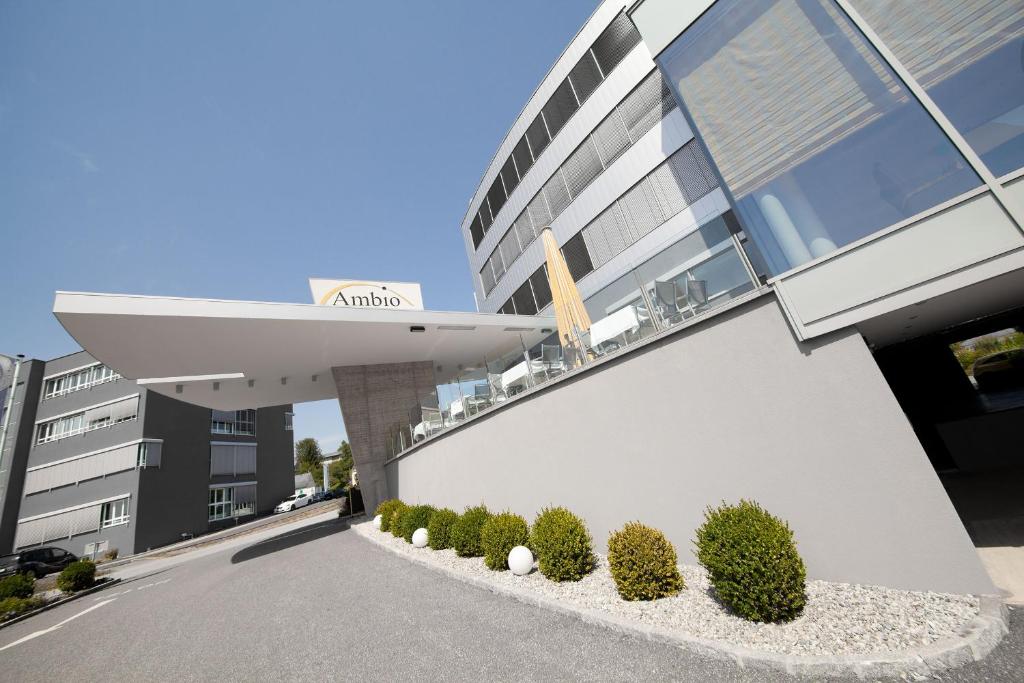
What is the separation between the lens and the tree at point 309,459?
184ft

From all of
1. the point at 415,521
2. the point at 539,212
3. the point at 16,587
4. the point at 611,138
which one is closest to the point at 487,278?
the point at 539,212

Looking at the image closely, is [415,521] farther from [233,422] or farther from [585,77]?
[233,422]

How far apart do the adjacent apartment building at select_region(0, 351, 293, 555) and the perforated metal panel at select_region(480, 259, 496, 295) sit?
2465 cm

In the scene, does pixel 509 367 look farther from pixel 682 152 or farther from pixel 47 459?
pixel 47 459

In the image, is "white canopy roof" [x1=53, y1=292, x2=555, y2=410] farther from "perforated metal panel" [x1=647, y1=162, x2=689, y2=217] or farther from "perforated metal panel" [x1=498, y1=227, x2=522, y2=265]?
"perforated metal panel" [x1=647, y1=162, x2=689, y2=217]

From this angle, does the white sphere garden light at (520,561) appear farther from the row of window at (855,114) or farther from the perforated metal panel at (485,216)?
the perforated metal panel at (485,216)

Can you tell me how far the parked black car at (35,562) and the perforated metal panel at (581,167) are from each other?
2778cm

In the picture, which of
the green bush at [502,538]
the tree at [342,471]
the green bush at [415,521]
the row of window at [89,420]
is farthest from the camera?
the tree at [342,471]

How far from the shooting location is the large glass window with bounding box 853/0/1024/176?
3814 mm

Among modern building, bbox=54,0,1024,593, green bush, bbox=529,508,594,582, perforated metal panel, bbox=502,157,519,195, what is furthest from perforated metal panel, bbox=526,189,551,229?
green bush, bbox=529,508,594,582

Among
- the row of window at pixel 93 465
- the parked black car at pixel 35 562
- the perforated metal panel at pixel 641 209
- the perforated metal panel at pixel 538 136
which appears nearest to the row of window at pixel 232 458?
the row of window at pixel 93 465

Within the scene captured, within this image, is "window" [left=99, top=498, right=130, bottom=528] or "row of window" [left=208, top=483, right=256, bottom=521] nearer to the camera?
"window" [left=99, top=498, right=130, bottom=528]

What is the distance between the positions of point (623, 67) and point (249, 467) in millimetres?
39493

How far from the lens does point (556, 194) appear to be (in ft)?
55.1
